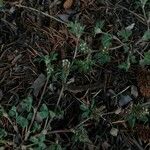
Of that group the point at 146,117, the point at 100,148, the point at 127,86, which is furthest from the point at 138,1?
the point at 100,148

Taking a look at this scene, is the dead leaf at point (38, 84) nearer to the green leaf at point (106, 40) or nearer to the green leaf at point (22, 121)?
the green leaf at point (22, 121)

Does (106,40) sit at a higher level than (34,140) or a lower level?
higher

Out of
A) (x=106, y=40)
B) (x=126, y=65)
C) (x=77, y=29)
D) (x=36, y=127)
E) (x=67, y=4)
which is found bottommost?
(x=36, y=127)

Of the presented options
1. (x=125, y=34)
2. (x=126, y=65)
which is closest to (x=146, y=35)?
(x=125, y=34)

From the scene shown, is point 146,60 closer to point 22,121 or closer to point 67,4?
point 67,4

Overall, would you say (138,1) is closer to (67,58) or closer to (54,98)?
(67,58)

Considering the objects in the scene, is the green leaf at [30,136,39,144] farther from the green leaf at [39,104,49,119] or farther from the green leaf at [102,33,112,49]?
the green leaf at [102,33,112,49]
